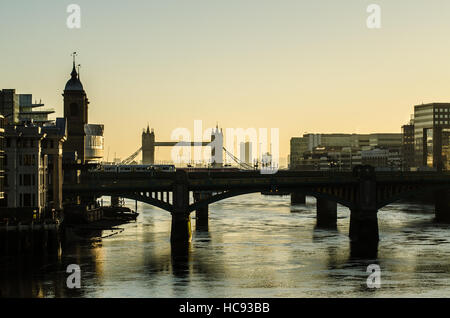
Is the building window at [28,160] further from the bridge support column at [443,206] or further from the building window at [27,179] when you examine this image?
the bridge support column at [443,206]

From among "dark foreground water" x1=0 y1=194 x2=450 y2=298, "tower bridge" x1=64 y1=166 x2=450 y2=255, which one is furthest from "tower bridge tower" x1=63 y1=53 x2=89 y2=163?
"dark foreground water" x1=0 y1=194 x2=450 y2=298

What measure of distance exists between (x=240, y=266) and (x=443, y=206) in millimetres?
83395

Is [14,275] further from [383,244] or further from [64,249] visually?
[383,244]

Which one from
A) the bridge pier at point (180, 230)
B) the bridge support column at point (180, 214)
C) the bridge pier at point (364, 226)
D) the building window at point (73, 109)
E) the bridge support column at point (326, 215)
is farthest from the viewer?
the building window at point (73, 109)

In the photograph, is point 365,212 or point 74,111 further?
point 74,111

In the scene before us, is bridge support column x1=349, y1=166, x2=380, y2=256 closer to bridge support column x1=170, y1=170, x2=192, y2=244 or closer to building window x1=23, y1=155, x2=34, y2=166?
bridge support column x1=170, y1=170, x2=192, y2=244

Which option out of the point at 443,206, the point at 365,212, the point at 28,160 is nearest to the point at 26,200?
the point at 28,160

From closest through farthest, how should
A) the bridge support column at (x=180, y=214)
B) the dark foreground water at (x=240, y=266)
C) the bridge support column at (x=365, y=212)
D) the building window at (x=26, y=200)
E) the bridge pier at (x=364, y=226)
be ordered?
the dark foreground water at (x=240, y=266) → the building window at (x=26, y=200) → the bridge support column at (x=180, y=214) → the bridge pier at (x=364, y=226) → the bridge support column at (x=365, y=212)

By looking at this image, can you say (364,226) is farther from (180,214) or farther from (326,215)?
(180,214)

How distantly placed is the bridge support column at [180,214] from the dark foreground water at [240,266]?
6.00 ft

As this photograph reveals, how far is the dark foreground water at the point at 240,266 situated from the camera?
84062 mm

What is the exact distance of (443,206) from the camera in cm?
17188

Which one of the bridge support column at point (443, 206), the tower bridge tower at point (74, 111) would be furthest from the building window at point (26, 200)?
the bridge support column at point (443, 206)

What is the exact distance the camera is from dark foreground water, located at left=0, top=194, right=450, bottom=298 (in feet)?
276
